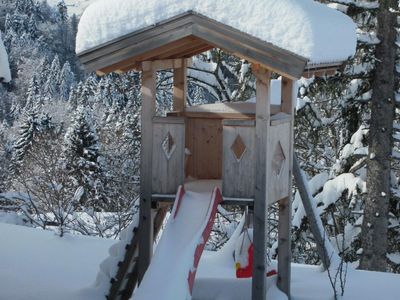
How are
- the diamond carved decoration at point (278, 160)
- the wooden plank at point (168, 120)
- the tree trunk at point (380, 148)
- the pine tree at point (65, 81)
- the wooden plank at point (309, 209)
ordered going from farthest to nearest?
the pine tree at point (65, 81) < the tree trunk at point (380, 148) < the wooden plank at point (309, 209) < the diamond carved decoration at point (278, 160) < the wooden plank at point (168, 120)

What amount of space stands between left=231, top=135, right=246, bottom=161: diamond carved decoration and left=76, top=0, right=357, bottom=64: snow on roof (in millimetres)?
1081

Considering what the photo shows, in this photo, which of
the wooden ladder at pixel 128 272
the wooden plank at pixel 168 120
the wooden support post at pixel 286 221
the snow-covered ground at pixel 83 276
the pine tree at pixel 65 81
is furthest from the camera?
the pine tree at pixel 65 81

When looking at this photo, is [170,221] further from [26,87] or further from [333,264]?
[26,87]

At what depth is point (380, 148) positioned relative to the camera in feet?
34.7

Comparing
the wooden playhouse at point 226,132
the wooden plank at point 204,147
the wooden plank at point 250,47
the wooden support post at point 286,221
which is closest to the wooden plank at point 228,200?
the wooden playhouse at point 226,132

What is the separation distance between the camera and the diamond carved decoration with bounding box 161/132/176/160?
6.50 metres

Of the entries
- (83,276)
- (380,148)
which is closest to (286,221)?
(83,276)

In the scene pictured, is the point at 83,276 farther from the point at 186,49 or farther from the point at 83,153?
the point at 83,153

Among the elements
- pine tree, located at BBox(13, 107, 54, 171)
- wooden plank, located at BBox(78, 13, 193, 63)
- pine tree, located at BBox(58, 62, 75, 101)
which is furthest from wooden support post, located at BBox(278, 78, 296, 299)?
pine tree, located at BBox(58, 62, 75, 101)

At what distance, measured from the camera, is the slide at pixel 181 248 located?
18.5 feet

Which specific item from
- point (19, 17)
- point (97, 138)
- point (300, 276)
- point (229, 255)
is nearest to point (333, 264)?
point (300, 276)

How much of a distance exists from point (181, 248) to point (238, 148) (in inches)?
49.3

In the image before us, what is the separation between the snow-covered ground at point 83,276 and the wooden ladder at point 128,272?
0.73 feet

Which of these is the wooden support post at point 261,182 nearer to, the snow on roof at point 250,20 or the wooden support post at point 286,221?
the snow on roof at point 250,20
